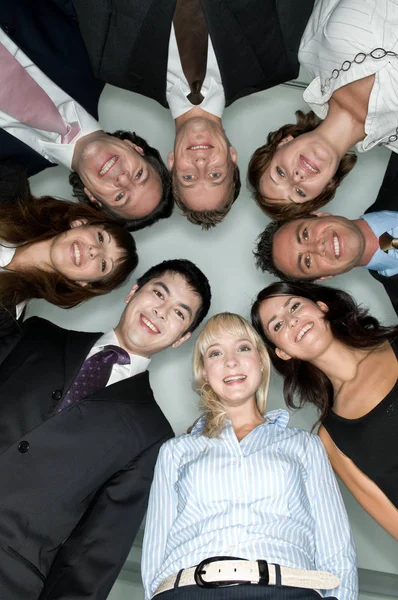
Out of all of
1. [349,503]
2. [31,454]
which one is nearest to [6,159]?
[31,454]

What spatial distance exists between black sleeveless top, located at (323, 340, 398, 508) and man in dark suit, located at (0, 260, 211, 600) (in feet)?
2.42

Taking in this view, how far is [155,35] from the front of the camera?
233 centimetres

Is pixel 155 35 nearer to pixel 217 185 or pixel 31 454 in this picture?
pixel 217 185

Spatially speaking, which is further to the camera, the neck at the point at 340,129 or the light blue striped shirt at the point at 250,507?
the neck at the point at 340,129

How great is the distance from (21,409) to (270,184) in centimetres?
137

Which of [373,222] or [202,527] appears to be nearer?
[202,527]

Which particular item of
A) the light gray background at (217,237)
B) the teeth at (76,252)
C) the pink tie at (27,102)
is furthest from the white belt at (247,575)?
the pink tie at (27,102)

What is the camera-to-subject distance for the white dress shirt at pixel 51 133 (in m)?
2.51

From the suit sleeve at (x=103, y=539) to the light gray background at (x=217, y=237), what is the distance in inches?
28.2

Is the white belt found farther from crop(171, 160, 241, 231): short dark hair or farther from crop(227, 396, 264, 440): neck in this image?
crop(171, 160, 241, 231): short dark hair

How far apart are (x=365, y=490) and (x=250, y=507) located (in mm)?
574

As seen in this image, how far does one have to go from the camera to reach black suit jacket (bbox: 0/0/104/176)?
7.86 ft

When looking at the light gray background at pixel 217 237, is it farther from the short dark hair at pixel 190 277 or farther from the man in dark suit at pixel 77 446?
the man in dark suit at pixel 77 446

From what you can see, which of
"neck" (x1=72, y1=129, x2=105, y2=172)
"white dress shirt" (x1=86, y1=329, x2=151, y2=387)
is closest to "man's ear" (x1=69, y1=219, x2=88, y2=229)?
"neck" (x1=72, y1=129, x2=105, y2=172)
